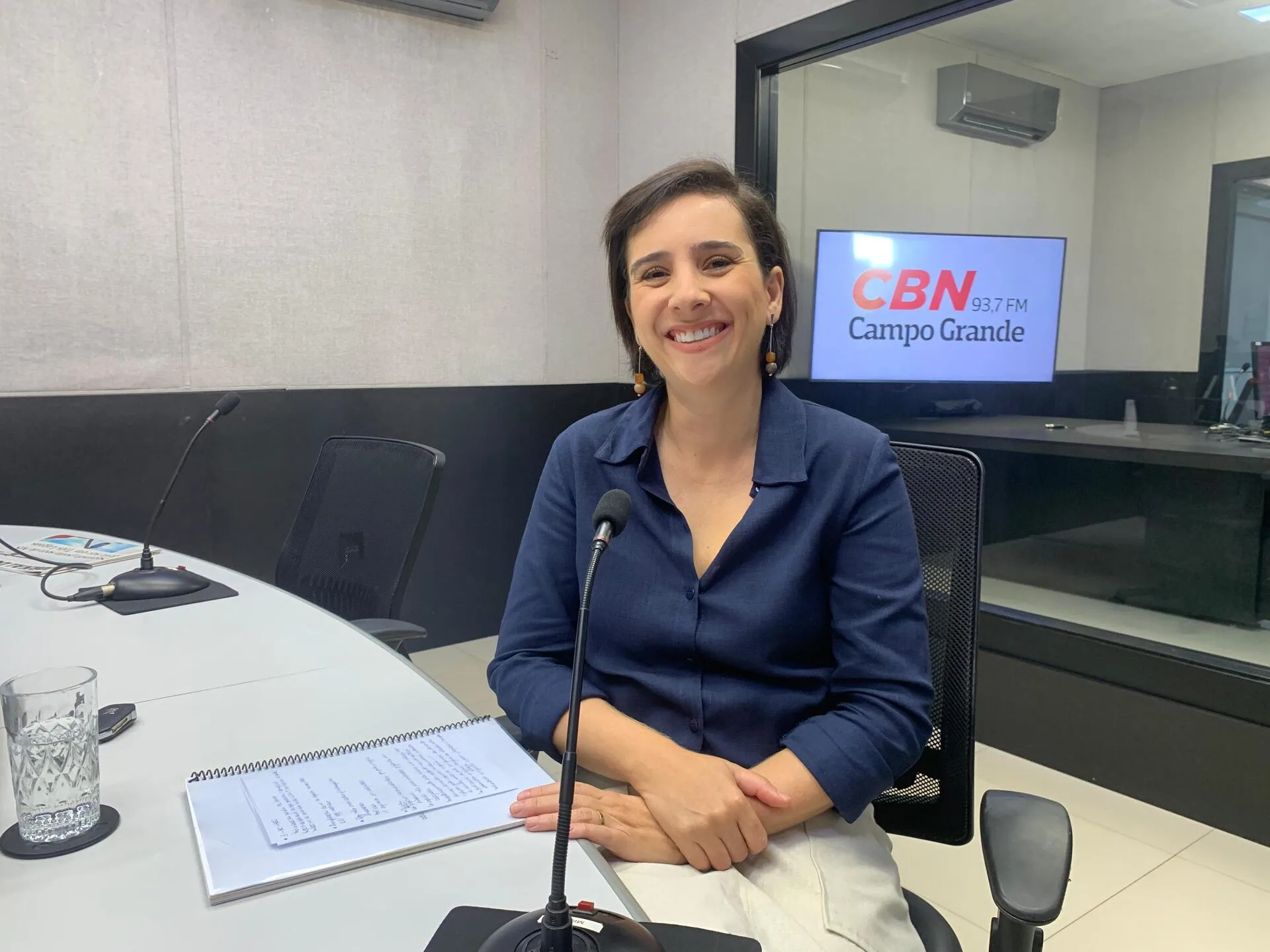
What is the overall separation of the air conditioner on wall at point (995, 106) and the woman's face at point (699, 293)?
317 centimetres

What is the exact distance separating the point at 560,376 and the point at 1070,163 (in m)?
2.53

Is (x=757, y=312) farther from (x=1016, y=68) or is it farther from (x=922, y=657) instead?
(x=1016, y=68)

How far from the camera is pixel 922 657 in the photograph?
1.08 meters

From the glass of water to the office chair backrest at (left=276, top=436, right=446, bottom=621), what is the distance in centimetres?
89

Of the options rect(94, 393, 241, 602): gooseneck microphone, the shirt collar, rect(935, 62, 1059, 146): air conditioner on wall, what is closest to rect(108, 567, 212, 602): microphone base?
rect(94, 393, 241, 602): gooseneck microphone

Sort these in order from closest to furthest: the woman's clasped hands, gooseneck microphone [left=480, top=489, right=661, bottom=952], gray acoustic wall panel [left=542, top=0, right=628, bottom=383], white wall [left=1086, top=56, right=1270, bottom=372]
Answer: gooseneck microphone [left=480, top=489, right=661, bottom=952]
the woman's clasped hands
white wall [left=1086, top=56, right=1270, bottom=372]
gray acoustic wall panel [left=542, top=0, right=628, bottom=383]

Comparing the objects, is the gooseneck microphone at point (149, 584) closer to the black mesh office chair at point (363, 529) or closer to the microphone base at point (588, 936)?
the black mesh office chair at point (363, 529)

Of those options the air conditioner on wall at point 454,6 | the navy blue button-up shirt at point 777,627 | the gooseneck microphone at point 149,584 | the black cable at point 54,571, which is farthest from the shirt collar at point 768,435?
the air conditioner on wall at point 454,6

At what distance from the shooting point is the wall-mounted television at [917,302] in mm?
3314

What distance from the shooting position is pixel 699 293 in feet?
3.96

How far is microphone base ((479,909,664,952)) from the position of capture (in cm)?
61

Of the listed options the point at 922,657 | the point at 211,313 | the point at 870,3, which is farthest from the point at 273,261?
the point at 922,657

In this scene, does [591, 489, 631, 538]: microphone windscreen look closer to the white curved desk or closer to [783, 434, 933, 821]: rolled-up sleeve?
the white curved desk

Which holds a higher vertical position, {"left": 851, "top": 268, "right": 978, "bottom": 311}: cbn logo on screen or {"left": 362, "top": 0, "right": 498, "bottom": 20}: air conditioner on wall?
{"left": 362, "top": 0, "right": 498, "bottom": 20}: air conditioner on wall
